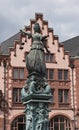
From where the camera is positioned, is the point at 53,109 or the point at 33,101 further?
the point at 53,109

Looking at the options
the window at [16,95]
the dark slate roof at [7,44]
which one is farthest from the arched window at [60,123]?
the dark slate roof at [7,44]

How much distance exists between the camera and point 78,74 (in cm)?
4484

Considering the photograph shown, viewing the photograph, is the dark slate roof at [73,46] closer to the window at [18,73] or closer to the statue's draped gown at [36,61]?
the window at [18,73]

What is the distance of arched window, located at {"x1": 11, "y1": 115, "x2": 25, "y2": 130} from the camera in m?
41.6

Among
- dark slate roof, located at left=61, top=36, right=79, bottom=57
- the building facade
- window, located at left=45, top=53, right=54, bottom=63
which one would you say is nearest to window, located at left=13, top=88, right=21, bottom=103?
the building facade

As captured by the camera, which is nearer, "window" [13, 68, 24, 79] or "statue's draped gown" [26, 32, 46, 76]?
"statue's draped gown" [26, 32, 46, 76]

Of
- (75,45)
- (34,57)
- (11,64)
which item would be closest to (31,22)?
(11,64)

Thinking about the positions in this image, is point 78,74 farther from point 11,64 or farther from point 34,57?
point 34,57

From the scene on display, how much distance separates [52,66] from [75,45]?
7081 millimetres

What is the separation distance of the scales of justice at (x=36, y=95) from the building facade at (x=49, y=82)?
26227 millimetres

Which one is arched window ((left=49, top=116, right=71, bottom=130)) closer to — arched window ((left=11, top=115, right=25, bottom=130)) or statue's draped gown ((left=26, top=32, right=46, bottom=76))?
arched window ((left=11, top=115, right=25, bottom=130))

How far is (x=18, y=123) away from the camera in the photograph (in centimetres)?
4184

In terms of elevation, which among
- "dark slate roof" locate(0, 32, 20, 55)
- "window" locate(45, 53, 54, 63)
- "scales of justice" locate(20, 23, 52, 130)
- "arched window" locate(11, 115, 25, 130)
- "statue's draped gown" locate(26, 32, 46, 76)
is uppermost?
"dark slate roof" locate(0, 32, 20, 55)

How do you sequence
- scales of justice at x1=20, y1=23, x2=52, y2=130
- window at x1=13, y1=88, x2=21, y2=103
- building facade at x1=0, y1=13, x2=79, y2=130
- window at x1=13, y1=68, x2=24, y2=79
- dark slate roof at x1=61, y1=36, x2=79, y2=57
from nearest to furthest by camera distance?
scales of justice at x1=20, y1=23, x2=52, y2=130 < building facade at x1=0, y1=13, x2=79, y2=130 < window at x1=13, y1=88, x2=21, y2=103 < window at x1=13, y1=68, x2=24, y2=79 < dark slate roof at x1=61, y1=36, x2=79, y2=57
